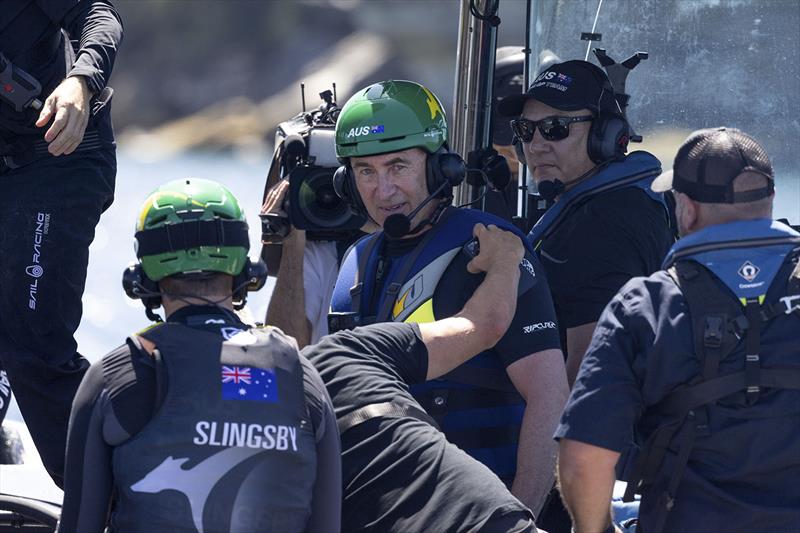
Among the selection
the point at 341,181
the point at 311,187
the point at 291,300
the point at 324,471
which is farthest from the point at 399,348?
the point at 291,300

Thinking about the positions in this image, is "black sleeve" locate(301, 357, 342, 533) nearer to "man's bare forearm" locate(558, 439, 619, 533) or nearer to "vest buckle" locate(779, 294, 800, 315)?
"man's bare forearm" locate(558, 439, 619, 533)

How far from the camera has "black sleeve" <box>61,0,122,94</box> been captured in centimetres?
427

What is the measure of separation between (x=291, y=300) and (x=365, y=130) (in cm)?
160

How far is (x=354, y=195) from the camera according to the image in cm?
441

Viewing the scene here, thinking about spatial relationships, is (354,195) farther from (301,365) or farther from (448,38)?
(448,38)

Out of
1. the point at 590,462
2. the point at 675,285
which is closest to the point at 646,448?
the point at 590,462

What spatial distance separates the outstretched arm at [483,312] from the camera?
11.6 ft

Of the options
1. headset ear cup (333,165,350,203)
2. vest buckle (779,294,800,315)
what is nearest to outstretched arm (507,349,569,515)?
vest buckle (779,294,800,315)

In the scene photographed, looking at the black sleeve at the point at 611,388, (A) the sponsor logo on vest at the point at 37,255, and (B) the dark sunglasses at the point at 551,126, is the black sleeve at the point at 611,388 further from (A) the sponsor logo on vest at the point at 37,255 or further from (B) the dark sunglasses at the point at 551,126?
(A) the sponsor logo on vest at the point at 37,255

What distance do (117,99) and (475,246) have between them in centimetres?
3013

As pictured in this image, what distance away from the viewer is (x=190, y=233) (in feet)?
10.3

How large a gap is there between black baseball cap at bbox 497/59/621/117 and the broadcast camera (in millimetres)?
797

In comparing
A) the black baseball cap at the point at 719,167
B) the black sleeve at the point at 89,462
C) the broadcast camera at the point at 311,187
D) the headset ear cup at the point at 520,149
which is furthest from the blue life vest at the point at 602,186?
the black sleeve at the point at 89,462

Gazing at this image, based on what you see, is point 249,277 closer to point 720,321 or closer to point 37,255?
point 720,321
